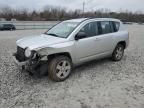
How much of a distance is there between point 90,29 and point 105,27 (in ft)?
2.64

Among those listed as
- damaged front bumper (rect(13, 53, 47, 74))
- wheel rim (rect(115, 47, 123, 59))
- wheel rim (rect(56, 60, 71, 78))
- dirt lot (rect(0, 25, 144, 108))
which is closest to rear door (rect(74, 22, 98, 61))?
wheel rim (rect(56, 60, 71, 78))

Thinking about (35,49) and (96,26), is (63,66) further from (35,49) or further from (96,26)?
(96,26)

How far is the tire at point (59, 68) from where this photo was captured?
4.05 meters

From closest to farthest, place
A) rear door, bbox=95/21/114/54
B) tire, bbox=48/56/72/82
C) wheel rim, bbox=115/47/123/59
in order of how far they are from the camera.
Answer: tire, bbox=48/56/72/82 → rear door, bbox=95/21/114/54 → wheel rim, bbox=115/47/123/59

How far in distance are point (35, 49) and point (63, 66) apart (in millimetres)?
918

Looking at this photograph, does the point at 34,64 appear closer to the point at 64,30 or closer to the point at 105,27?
the point at 64,30

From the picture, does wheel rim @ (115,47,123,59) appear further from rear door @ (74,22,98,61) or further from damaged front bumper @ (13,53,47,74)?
damaged front bumper @ (13,53,47,74)

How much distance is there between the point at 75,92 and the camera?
3689 millimetres

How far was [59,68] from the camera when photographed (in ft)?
13.8

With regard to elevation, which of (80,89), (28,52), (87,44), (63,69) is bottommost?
(80,89)

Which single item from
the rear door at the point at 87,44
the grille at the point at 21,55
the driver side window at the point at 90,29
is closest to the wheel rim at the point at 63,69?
the rear door at the point at 87,44

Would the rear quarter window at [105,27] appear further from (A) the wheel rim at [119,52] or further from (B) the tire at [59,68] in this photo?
(B) the tire at [59,68]

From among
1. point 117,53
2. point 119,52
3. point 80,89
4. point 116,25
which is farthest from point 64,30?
point 119,52

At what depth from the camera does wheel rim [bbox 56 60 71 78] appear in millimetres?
4188
